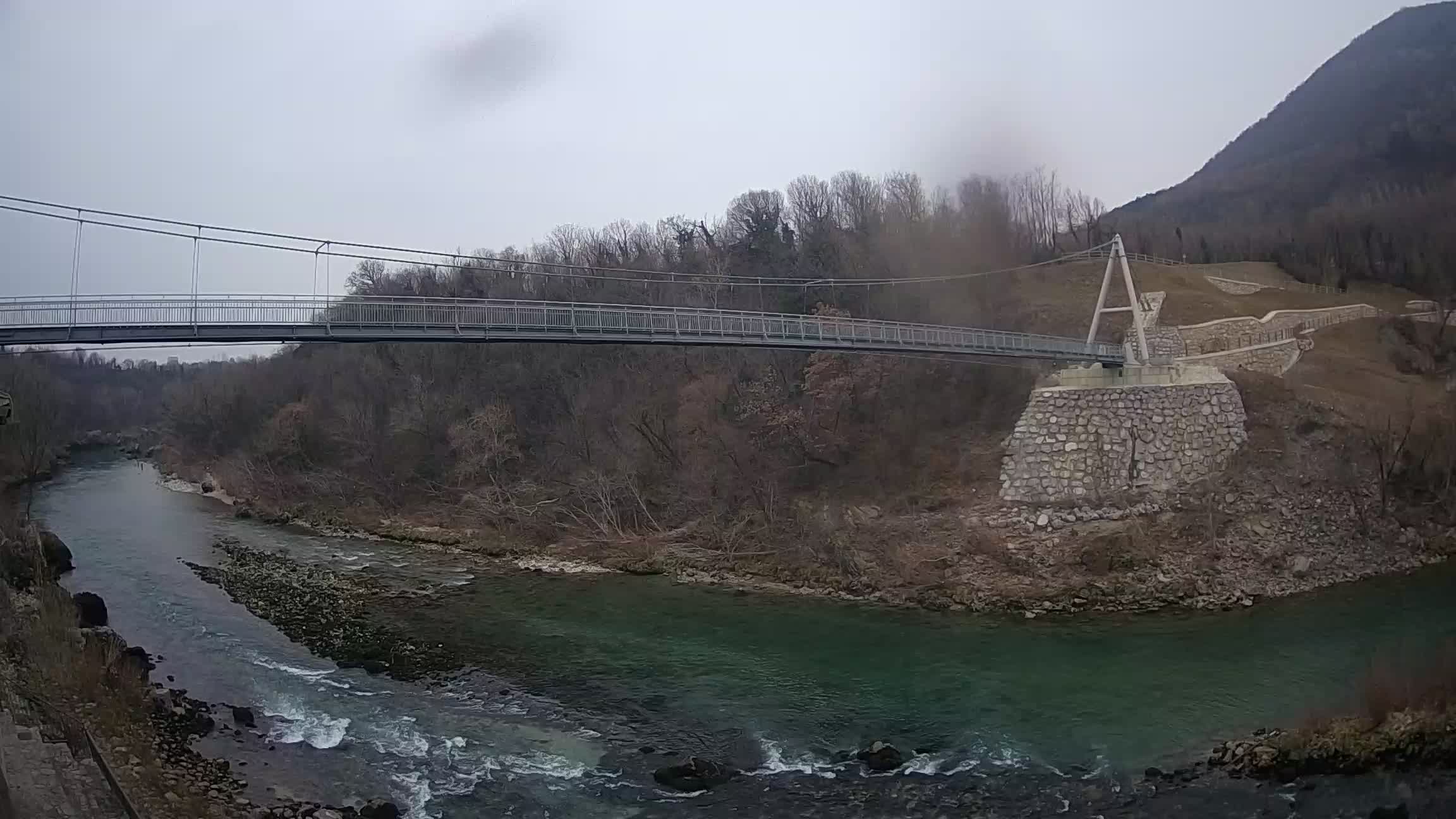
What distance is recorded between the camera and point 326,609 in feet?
66.2

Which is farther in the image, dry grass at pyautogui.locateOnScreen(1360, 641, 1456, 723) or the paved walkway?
dry grass at pyautogui.locateOnScreen(1360, 641, 1456, 723)

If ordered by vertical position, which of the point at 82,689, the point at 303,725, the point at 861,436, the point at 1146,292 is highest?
the point at 1146,292

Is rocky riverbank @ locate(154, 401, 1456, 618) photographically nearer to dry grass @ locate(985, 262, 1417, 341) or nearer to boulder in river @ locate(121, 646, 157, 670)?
dry grass @ locate(985, 262, 1417, 341)

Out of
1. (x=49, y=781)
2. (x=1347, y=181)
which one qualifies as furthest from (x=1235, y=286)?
(x=49, y=781)

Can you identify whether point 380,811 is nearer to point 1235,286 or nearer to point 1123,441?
point 1123,441

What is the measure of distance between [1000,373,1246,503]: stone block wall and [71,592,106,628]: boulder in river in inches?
857

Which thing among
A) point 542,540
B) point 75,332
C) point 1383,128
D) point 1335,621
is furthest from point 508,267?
point 1383,128

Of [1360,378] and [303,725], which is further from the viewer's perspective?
[1360,378]

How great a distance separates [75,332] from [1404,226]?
161ft

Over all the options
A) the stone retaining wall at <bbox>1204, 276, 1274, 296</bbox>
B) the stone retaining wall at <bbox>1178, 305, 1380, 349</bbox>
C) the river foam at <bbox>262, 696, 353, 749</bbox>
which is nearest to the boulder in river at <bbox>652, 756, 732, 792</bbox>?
the river foam at <bbox>262, 696, 353, 749</bbox>

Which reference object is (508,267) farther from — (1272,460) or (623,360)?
(1272,460)

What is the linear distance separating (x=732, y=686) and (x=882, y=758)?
388 cm

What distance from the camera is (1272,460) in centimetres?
2167

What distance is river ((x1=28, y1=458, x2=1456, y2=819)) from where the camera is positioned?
11352mm
